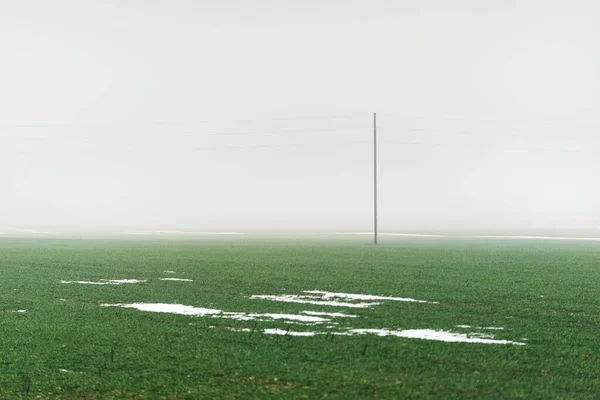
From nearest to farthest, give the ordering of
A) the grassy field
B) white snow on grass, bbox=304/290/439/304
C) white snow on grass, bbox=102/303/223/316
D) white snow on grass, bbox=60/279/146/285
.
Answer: the grassy field < white snow on grass, bbox=102/303/223/316 < white snow on grass, bbox=304/290/439/304 < white snow on grass, bbox=60/279/146/285

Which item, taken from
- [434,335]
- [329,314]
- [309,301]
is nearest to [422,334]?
[434,335]

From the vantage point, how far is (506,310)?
17.8 metres

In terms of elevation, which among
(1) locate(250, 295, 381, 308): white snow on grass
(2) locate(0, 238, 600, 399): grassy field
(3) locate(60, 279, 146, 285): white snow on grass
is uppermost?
(3) locate(60, 279, 146, 285): white snow on grass

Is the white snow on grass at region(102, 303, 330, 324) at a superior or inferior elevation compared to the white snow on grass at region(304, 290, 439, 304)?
inferior

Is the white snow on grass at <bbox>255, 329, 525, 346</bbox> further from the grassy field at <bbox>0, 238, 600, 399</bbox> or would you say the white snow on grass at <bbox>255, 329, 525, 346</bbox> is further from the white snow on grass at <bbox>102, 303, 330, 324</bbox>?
the white snow on grass at <bbox>102, 303, 330, 324</bbox>

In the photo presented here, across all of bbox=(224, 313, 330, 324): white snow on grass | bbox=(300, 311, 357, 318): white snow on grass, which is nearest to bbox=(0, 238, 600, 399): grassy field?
bbox=(224, 313, 330, 324): white snow on grass

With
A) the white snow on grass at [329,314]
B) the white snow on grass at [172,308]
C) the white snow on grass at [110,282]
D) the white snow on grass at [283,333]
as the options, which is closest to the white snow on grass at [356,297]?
the white snow on grass at [329,314]

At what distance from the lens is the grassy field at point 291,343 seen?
1021cm

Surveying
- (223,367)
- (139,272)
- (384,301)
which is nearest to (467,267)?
(139,272)

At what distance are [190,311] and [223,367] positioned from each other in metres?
6.34

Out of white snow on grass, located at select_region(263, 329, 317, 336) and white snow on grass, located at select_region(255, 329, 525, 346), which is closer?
white snow on grass, located at select_region(255, 329, 525, 346)

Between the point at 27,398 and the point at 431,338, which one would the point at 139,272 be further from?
the point at 27,398

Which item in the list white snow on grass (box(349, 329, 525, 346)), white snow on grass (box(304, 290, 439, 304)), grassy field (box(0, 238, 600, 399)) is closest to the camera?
grassy field (box(0, 238, 600, 399))

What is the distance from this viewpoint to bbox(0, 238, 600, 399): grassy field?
10.2 metres
